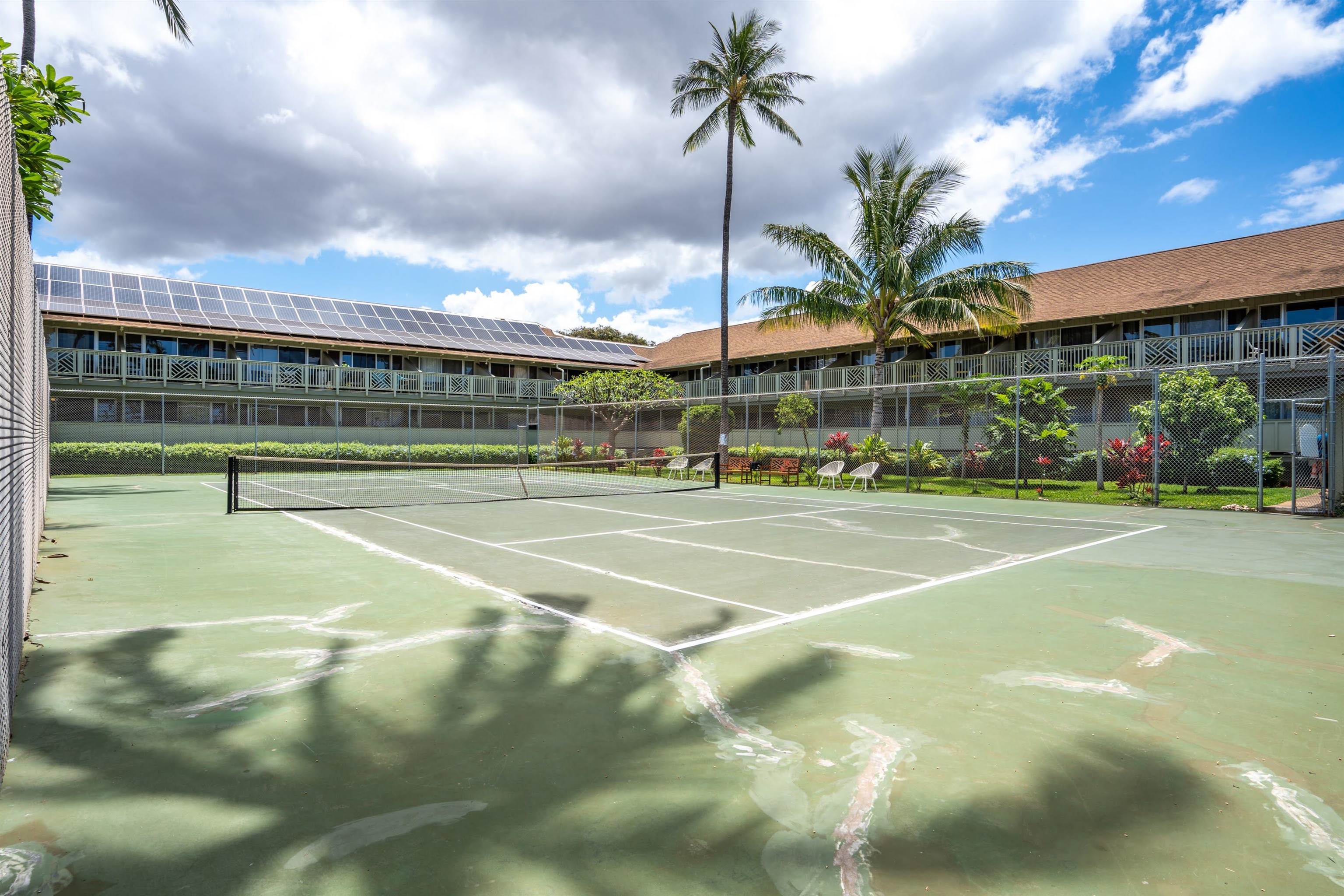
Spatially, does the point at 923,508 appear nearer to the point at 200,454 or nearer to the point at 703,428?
the point at 703,428

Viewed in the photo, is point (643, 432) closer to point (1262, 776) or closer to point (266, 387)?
point (266, 387)

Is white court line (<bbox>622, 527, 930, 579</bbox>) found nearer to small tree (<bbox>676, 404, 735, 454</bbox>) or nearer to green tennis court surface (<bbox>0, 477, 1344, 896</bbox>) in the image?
green tennis court surface (<bbox>0, 477, 1344, 896</bbox>)

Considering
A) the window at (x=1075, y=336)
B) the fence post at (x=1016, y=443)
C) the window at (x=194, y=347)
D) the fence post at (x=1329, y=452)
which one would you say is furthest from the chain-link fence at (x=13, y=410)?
the window at (x=194, y=347)

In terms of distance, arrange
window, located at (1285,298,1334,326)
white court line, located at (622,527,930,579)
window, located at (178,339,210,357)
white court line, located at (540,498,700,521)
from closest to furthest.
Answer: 1. white court line, located at (622,527,930,579)
2. white court line, located at (540,498,700,521)
3. window, located at (1285,298,1334,326)
4. window, located at (178,339,210,357)

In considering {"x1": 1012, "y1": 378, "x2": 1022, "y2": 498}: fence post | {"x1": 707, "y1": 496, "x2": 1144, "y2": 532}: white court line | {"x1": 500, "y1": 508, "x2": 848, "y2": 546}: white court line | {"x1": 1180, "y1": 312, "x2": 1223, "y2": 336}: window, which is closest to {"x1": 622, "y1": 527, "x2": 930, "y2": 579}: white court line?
{"x1": 500, "y1": 508, "x2": 848, "y2": 546}: white court line

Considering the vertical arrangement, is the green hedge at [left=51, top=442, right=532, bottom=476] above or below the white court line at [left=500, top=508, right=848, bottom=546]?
above

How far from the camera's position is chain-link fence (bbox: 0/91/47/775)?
312cm

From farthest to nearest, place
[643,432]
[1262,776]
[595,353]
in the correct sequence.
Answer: [595,353] → [643,432] → [1262,776]

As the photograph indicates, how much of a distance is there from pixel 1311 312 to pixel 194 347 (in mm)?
44457

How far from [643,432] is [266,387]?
19.2m

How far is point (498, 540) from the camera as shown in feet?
32.9

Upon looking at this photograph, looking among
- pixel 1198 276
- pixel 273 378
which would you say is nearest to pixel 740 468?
pixel 1198 276

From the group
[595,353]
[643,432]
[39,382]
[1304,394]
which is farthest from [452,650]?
[595,353]

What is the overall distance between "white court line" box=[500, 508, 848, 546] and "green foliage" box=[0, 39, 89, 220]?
6331 millimetres
